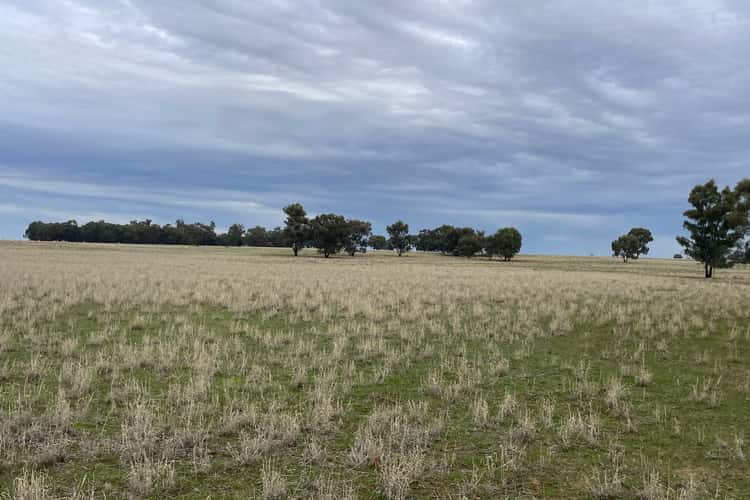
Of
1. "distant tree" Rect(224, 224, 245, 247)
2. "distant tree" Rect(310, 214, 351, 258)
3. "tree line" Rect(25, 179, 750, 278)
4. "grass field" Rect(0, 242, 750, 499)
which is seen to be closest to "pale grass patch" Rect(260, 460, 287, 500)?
"grass field" Rect(0, 242, 750, 499)

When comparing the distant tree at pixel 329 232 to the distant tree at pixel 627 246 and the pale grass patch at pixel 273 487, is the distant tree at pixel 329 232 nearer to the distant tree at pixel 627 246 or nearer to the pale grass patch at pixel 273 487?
the distant tree at pixel 627 246

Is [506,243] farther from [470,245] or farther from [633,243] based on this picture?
[633,243]

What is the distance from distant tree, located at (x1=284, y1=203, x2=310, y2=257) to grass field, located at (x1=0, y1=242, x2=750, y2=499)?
260 ft

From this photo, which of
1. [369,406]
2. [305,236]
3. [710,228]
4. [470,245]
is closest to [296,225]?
[305,236]

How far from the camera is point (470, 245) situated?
121375 mm

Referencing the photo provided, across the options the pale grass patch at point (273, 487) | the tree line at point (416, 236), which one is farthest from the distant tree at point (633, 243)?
the pale grass patch at point (273, 487)

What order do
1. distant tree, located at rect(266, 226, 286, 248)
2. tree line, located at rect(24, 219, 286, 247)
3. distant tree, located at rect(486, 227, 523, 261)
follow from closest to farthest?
1. distant tree, located at rect(486, 227, 523, 261)
2. tree line, located at rect(24, 219, 286, 247)
3. distant tree, located at rect(266, 226, 286, 248)

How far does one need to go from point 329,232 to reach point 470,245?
3982 centimetres

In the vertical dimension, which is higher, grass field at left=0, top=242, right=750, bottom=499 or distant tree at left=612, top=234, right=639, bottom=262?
distant tree at left=612, top=234, right=639, bottom=262

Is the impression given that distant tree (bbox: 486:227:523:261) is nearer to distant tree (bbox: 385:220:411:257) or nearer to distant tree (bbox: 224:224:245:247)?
distant tree (bbox: 385:220:411:257)

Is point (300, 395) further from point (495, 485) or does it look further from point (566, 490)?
point (566, 490)

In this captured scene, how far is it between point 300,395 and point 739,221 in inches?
770

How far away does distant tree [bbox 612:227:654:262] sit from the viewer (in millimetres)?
125562

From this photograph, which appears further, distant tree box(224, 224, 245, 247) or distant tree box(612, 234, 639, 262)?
distant tree box(224, 224, 245, 247)
